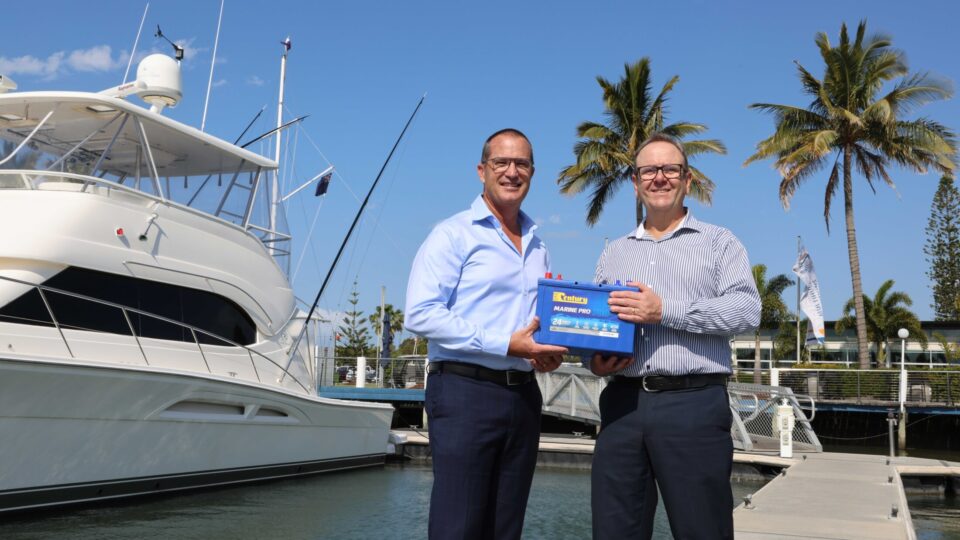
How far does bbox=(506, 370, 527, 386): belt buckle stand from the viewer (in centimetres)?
284

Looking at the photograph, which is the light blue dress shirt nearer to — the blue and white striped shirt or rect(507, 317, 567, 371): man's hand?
rect(507, 317, 567, 371): man's hand

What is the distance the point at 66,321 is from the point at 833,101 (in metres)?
24.6

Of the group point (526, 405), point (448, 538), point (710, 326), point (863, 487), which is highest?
point (710, 326)

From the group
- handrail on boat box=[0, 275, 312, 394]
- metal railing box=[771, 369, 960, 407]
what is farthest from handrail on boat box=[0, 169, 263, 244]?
metal railing box=[771, 369, 960, 407]

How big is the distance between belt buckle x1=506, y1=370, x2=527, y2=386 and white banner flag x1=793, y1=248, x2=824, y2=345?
73.5 ft

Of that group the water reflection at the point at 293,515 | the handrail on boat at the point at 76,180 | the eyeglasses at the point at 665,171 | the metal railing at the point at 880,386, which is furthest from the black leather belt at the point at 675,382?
the metal railing at the point at 880,386

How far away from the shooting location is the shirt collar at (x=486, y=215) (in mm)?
2967

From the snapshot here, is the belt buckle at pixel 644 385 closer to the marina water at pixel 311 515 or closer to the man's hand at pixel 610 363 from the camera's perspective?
the man's hand at pixel 610 363

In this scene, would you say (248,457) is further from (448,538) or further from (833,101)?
(833,101)

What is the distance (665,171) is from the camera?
2.90 m

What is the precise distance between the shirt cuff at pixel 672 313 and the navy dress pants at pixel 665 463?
237 millimetres

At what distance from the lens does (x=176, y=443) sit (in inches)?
364

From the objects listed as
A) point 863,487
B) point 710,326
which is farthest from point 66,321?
point 863,487

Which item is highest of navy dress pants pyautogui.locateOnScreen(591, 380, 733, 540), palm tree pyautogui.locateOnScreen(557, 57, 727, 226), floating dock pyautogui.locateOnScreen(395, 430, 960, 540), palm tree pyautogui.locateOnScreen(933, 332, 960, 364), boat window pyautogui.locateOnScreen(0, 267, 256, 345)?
palm tree pyautogui.locateOnScreen(557, 57, 727, 226)
